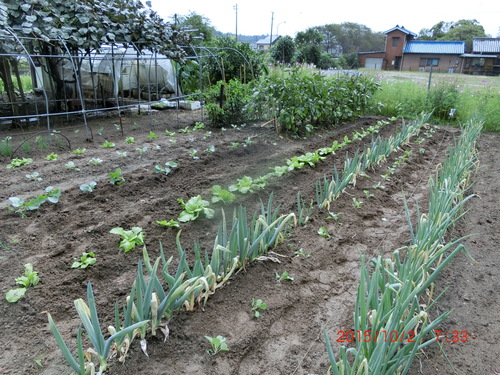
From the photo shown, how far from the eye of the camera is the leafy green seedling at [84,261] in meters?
2.42

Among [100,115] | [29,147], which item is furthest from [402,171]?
[100,115]

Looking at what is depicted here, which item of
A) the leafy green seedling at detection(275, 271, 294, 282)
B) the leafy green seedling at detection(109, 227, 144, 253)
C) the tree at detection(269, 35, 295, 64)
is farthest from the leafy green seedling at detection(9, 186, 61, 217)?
the tree at detection(269, 35, 295, 64)

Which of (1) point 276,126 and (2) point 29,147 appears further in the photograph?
(1) point 276,126

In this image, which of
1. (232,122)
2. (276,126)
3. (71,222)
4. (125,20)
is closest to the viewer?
(71,222)

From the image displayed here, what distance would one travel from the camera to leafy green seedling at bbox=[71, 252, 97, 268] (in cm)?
242

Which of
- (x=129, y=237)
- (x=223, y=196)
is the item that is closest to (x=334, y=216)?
(x=223, y=196)

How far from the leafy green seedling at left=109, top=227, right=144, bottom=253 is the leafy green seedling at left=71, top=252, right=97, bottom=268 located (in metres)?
0.20

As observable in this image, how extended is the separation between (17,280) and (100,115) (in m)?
6.53

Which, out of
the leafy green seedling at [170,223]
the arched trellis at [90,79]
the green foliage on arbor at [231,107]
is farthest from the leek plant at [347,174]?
the arched trellis at [90,79]

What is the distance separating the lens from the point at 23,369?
1.67m

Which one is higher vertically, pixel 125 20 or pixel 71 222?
pixel 125 20

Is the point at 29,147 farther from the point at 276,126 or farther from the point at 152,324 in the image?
the point at 152,324

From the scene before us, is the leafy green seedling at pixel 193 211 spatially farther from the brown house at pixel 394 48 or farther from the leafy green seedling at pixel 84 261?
the brown house at pixel 394 48

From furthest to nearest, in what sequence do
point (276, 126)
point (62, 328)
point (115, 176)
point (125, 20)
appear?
1. point (125, 20)
2. point (276, 126)
3. point (115, 176)
4. point (62, 328)
